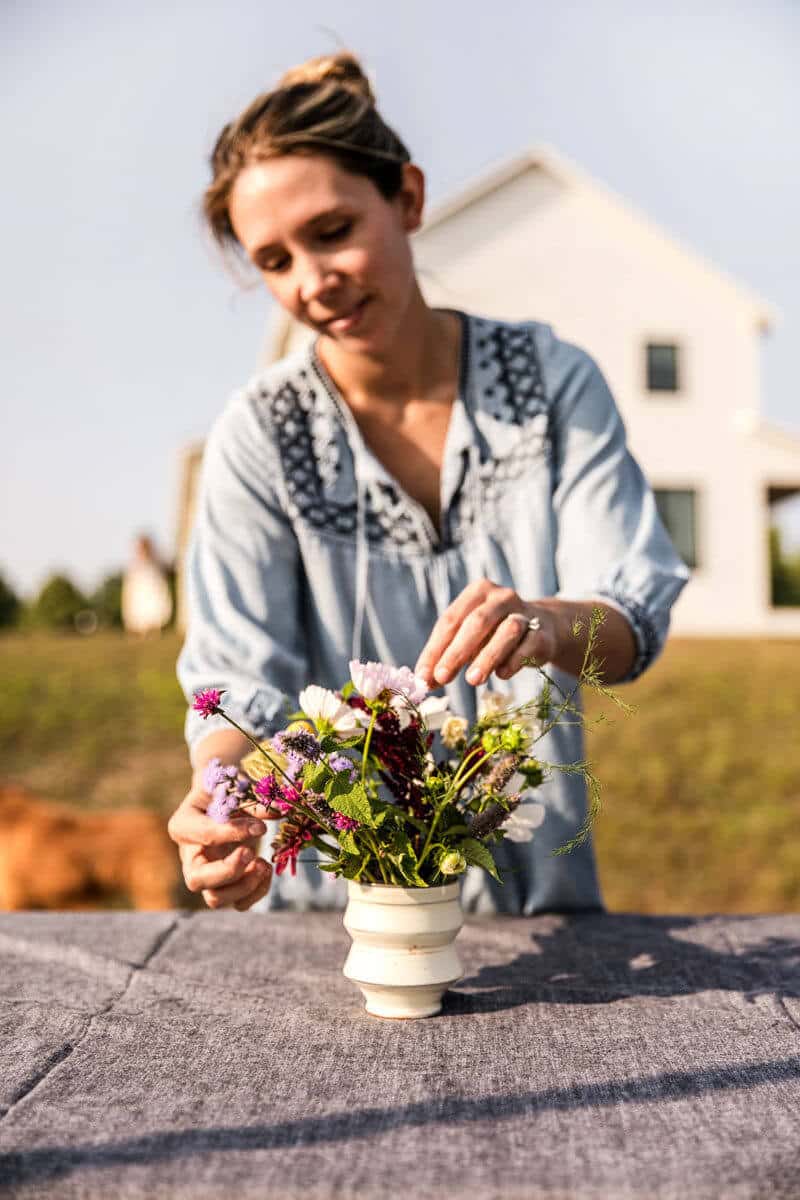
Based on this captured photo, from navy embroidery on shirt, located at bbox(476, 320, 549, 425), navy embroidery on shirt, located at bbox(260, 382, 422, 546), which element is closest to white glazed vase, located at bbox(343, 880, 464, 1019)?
navy embroidery on shirt, located at bbox(260, 382, 422, 546)

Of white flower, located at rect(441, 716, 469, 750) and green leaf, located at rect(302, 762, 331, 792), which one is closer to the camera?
green leaf, located at rect(302, 762, 331, 792)

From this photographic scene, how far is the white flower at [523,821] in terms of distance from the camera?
4.50ft

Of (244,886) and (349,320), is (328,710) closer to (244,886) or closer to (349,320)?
(244,886)

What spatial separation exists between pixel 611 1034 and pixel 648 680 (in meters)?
8.10

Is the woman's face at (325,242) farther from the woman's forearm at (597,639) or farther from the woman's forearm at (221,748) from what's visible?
the woman's forearm at (221,748)

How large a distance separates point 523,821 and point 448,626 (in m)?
0.27

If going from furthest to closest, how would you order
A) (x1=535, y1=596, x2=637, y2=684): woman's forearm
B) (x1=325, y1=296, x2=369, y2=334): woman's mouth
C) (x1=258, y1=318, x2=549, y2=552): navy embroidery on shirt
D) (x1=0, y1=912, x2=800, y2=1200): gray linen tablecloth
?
(x1=258, y1=318, x2=549, y2=552): navy embroidery on shirt
(x1=325, y1=296, x2=369, y2=334): woman's mouth
(x1=535, y1=596, x2=637, y2=684): woman's forearm
(x1=0, y1=912, x2=800, y2=1200): gray linen tablecloth

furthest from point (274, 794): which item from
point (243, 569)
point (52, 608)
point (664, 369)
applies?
point (52, 608)

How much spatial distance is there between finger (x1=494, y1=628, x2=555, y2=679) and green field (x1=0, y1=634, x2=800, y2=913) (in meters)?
5.25

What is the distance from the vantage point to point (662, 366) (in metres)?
13.2

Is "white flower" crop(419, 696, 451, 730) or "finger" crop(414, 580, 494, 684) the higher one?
"finger" crop(414, 580, 494, 684)

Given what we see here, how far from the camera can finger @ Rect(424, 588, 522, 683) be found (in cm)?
128

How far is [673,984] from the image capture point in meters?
1.45

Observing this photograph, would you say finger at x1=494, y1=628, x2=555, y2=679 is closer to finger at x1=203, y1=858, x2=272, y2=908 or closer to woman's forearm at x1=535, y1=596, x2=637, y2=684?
woman's forearm at x1=535, y1=596, x2=637, y2=684
